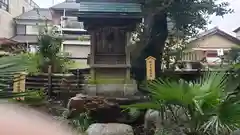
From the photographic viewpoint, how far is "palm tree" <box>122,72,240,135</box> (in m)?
3.10

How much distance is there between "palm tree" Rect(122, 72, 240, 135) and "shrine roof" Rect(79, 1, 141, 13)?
4780 millimetres

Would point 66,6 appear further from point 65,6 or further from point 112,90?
point 112,90

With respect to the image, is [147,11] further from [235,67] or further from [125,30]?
[235,67]

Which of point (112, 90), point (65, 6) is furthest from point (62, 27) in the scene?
point (112, 90)

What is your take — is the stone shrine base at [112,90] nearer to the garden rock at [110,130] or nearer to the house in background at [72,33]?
the garden rock at [110,130]

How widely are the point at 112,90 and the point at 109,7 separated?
225 centimetres

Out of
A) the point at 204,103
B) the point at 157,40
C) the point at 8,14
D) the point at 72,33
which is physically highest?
the point at 8,14

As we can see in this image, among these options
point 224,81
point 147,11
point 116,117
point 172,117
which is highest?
point 147,11

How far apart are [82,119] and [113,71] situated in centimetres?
217

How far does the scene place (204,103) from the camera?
3277mm

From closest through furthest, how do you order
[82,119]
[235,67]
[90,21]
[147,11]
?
[235,67], [82,119], [90,21], [147,11]

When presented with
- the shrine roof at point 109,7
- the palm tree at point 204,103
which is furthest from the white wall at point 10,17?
the palm tree at point 204,103

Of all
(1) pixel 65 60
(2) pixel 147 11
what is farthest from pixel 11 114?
(1) pixel 65 60

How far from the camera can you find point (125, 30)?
26.8 ft
